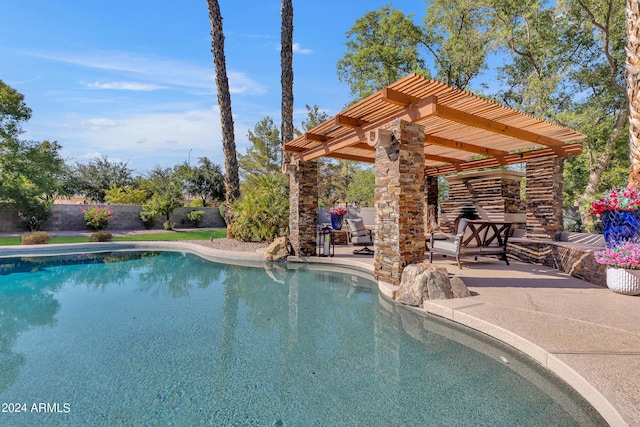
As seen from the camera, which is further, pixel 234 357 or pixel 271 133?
pixel 271 133

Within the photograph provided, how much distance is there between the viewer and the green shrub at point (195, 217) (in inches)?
742

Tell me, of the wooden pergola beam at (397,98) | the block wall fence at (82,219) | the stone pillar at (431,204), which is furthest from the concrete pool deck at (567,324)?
the block wall fence at (82,219)

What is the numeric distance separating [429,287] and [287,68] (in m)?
10.6

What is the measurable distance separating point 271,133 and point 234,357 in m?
26.9

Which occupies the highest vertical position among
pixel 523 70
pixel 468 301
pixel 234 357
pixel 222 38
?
pixel 523 70

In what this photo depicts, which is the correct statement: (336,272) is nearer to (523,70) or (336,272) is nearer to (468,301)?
(468,301)

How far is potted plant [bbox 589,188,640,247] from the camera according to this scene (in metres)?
4.56

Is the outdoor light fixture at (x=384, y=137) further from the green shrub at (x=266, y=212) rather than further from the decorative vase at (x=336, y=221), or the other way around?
the decorative vase at (x=336, y=221)

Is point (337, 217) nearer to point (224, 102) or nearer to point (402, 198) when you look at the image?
point (224, 102)

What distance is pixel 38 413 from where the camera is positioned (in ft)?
7.61

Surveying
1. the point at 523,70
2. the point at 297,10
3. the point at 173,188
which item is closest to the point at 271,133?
the point at 173,188

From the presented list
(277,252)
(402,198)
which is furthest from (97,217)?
(402,198)

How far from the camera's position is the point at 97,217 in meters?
15.7

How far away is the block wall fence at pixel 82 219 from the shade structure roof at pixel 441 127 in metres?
13.2
